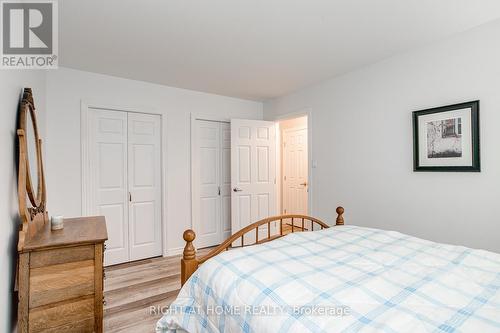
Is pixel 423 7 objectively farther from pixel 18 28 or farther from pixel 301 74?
pixel 18 28

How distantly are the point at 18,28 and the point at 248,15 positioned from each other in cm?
148

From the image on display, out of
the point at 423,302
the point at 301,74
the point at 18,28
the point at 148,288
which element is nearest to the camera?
the point at 423,302

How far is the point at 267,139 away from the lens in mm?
4293

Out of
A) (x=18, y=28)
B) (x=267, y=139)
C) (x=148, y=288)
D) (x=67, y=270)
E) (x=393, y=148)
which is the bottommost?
(x=148, y=288)

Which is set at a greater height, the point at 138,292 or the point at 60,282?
the point at 60,282

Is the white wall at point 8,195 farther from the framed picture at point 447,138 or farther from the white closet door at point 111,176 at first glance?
the framed picture at point 447,138

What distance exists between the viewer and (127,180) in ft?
11.1

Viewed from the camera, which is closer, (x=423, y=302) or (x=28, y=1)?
(x=423, y=302)

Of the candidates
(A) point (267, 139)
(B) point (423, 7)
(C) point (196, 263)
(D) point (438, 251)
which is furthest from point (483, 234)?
(A) point (267, 139)

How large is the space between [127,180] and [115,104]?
0.97 metres

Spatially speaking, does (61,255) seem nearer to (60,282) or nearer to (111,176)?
(60,282)

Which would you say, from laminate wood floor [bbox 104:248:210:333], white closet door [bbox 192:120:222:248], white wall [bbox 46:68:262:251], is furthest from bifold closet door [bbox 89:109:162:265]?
white closet door [bbox 192:120:222:248]

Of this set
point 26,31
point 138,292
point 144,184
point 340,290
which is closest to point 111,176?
point 144,184

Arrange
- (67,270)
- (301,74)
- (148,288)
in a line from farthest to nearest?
(301,74), (148,288), (67,270)
